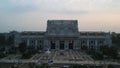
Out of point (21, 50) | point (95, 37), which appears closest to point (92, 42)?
point (95, 37)

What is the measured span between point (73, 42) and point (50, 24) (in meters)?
5.92

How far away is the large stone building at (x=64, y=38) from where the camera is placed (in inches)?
2422

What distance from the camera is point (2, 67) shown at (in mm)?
23500

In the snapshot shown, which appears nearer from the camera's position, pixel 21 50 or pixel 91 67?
pixel 91 67

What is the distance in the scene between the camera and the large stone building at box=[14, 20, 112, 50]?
6153cm

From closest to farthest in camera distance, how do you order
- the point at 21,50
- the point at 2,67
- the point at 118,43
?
the point at 2,67
the point at 21,50
the point at 118,43

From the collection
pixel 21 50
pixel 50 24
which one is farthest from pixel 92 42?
pixel 21 50

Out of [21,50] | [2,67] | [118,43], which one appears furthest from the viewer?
[118,43]

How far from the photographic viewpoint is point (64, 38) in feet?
202

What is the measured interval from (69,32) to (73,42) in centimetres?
219

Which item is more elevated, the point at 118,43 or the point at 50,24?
the point at 50,24

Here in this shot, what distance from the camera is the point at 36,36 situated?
63.8 metres

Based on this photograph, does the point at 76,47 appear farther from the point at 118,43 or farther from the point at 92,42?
the point at 118,43

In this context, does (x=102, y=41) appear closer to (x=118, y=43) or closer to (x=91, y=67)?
(x=118, y=43)
